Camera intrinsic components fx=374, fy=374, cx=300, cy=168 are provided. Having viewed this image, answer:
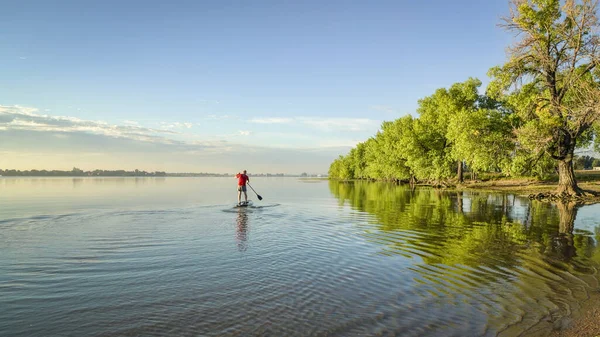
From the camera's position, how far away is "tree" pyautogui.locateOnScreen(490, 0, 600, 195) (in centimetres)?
3334

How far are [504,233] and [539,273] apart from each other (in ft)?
26.0

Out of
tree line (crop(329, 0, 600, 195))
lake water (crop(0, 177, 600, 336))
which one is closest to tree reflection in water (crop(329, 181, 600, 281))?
lake water (crop(0, 177, 600, 336))

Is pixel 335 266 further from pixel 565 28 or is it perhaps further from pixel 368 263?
pixel 565 28

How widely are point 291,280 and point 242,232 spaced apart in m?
Result: 8.44

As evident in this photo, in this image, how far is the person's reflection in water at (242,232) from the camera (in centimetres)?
1487

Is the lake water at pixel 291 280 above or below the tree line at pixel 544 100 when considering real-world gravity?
below

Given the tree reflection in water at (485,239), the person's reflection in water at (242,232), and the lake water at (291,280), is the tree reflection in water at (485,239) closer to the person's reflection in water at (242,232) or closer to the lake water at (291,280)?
the lake water at (291,280)

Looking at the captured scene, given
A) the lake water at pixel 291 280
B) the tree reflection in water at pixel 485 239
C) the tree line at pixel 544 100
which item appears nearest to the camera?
the lake water at pixel 291 280

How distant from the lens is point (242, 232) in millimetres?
18188

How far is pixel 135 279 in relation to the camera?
1014 centimetres

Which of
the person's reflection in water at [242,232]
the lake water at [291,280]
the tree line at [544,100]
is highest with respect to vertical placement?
the tree line at [544,100]

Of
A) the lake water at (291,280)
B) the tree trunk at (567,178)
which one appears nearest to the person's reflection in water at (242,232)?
the lake water at (291,280)

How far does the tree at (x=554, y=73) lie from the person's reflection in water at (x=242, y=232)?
1117 inches

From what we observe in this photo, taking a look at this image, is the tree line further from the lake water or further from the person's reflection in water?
the person's reflection in water
